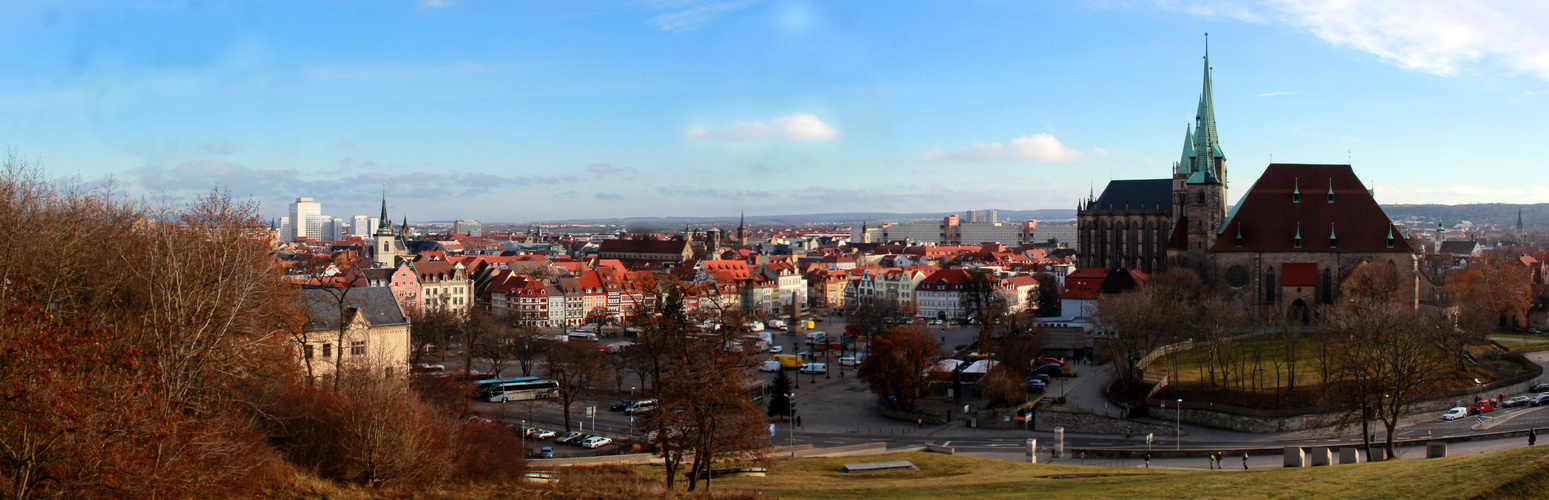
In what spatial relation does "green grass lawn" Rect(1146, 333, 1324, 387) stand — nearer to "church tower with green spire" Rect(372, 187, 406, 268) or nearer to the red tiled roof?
the red tiled roof

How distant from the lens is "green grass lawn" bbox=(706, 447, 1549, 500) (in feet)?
68.4

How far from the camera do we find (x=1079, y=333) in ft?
237

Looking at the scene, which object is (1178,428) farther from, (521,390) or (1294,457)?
(521,390)

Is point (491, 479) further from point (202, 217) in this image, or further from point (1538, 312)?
point (1538, 312)

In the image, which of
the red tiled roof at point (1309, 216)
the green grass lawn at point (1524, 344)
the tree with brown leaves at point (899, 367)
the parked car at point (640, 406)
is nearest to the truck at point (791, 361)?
the tree with brown leaves at point (899, 367)

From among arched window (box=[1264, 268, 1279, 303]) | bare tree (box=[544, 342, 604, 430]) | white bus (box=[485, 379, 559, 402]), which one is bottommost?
white bus (box=[485, 379, 559, 402])

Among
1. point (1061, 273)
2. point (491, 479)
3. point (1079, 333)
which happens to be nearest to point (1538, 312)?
point (1079, 333)

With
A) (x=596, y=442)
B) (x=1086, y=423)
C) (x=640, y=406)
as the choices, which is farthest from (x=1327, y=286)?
(x=596, y=442)

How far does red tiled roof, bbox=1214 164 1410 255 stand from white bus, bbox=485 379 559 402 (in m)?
44.7

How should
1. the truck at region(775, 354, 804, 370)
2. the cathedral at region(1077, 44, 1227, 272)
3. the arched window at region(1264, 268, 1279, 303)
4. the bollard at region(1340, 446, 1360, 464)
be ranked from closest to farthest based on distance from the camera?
the bollard at region(1340, 446, 1360, 464)
the truck at region(775, 354, 804, 370)
the arched window at region(1264, 268, 1279, 303)
the cathedral at region(1077, 44, 1227, 272)

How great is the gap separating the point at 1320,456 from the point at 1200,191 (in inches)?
2130

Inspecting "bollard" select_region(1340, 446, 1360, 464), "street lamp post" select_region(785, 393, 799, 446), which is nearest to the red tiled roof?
"street lamp post" select_region(785, 393, 799, 446)

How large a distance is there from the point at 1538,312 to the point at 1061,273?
5474 centimetres

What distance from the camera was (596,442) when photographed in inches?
1724
